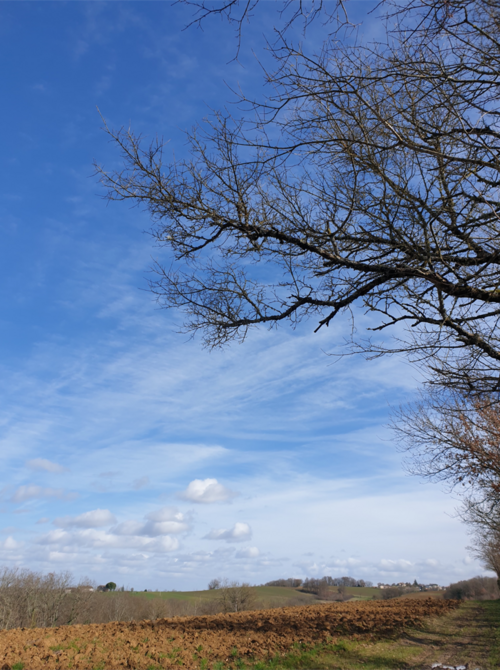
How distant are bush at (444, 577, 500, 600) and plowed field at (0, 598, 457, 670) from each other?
46.2 meters

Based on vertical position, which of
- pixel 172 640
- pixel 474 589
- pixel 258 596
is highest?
pixel 172 640

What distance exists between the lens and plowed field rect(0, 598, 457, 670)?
25.6 ft

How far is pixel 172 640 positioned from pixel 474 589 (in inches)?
2167

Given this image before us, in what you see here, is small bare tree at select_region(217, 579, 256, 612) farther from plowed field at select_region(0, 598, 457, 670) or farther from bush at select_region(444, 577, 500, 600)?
bush at select_region(444, 577, 500, 600)

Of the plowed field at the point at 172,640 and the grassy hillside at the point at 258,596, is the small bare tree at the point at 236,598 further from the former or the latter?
the plowed field at the point at 172,640

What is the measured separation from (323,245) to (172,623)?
12.0m

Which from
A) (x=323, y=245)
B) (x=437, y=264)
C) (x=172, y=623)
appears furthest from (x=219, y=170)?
(x=172, y=623)

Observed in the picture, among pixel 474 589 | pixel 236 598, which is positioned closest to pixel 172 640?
pixel 236 598

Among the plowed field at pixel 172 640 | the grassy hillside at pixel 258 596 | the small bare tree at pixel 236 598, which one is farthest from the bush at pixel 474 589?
the plowed field at pixel 172 640

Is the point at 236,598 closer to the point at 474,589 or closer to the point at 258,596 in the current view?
the point at 258,596

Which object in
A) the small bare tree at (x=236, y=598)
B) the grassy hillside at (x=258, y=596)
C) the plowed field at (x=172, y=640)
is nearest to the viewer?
the plowed field at (x=172, y=640)

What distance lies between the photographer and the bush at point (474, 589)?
49.4 meters

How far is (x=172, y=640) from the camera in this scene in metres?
9.59

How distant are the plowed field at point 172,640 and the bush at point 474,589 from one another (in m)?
46.2
